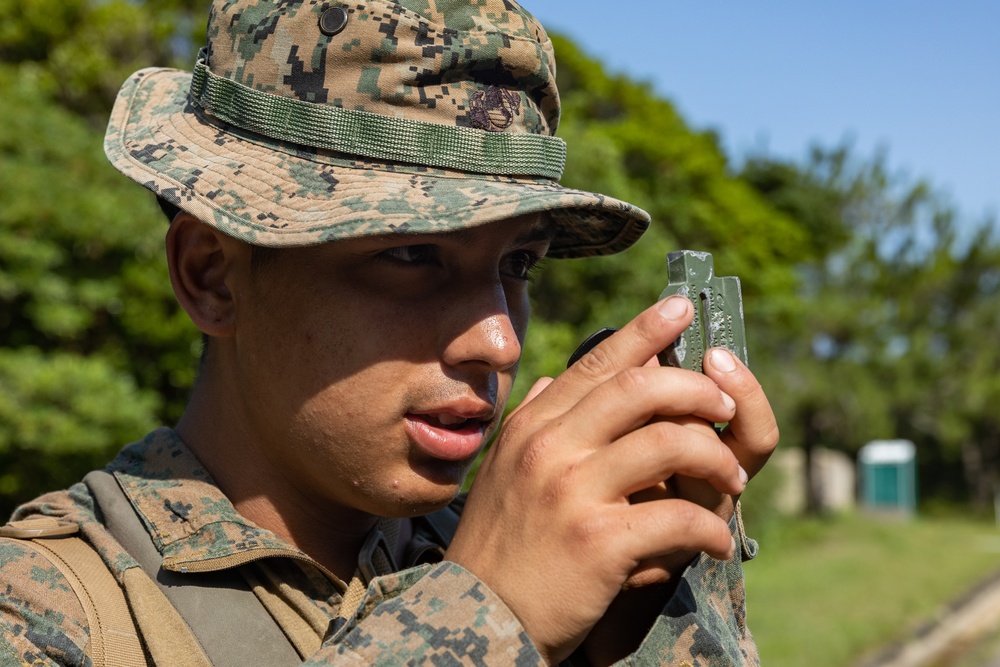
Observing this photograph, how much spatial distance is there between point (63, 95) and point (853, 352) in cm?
2088

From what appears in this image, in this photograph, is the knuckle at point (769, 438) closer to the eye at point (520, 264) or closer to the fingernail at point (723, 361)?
the fingernail at point (723, 361)

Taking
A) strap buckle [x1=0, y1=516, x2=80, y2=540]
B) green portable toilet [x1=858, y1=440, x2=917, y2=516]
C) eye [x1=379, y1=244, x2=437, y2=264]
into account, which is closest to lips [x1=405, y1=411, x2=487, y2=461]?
eye [x1=379, y1=244, x2=437, y2=264]

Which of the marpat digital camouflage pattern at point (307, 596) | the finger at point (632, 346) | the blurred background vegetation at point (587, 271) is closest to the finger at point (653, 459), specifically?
the finger at point (632, 346)

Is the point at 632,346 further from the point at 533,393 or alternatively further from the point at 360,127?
the point at 360,127

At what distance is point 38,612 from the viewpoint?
151 centimetres

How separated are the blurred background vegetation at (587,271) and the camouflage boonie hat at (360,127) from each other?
458 centimetres

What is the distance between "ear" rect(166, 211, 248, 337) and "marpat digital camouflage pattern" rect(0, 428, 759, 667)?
0.27 meters

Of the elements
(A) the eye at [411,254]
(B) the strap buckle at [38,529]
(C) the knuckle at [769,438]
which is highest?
(A) the eye at [411,254]

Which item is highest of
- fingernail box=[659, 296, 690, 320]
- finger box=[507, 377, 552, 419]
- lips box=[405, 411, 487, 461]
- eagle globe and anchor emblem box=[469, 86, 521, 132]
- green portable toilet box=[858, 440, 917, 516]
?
eagle globe and anchor emblem box=[469, 86, 521, 132]

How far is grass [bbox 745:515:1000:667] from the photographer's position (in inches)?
425

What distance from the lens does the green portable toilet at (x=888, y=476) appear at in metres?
29.1

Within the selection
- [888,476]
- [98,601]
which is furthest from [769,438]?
[888,476]

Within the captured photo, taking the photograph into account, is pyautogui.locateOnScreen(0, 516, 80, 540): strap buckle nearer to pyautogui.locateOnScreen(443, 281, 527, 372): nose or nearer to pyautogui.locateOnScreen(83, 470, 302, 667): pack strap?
pyautogui.locateOnScreen(83, 470, 302, 667): pack strap

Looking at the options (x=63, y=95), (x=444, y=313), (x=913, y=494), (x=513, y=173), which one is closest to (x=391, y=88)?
(x=513, y=173)
